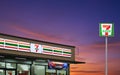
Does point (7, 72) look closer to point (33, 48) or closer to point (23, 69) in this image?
point (23, 69)

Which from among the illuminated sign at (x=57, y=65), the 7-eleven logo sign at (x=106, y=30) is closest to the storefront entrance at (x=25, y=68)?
the illuminated sign at (x=57, y=65)

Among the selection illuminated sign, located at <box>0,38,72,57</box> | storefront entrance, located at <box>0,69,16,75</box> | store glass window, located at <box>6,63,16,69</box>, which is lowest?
storefront entrance, located at <box>0,69,16,75</box>

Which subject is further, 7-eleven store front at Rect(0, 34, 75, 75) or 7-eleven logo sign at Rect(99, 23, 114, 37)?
7-eleven store front at Rect(0, 34, 75, 75)

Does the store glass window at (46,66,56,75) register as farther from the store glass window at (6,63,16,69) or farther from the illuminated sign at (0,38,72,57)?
the store glass window at (6,63,16,69)

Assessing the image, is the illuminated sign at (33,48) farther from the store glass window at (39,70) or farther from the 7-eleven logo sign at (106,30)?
the 7-eleven logo sign at (106,30)

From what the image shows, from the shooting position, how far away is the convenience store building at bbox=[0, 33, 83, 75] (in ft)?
100

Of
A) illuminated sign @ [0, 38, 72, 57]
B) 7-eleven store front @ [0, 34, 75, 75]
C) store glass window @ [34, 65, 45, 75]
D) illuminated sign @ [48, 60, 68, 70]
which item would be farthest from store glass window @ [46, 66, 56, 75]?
illuminated sign @ [0, 38, 72, 57]

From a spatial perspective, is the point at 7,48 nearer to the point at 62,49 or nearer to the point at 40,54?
the point at 40,54

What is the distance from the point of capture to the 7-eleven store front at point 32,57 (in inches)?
1200

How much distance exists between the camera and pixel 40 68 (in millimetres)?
35531

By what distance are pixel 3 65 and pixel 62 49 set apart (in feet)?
31.8

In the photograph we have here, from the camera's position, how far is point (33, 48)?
34.1m

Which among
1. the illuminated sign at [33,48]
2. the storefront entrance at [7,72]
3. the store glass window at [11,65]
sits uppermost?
the illuminated sign at [33,48]

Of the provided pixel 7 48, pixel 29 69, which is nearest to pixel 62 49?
pixel 29 69
